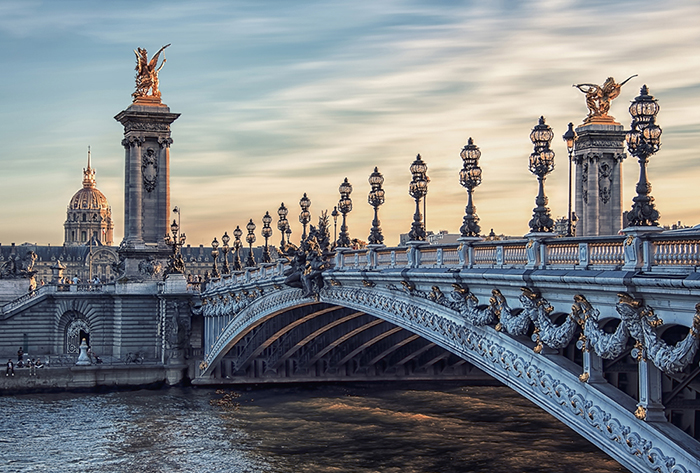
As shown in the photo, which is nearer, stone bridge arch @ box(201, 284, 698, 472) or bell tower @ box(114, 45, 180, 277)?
stone bridge arch @ box(201, 284, 698, 472)

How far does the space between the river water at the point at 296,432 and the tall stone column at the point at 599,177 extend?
39.7 feet

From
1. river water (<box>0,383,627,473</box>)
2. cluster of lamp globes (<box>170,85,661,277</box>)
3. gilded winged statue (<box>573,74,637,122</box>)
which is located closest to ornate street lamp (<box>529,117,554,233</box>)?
cluster of lamp globes (<box>170,85,661,277</box>)

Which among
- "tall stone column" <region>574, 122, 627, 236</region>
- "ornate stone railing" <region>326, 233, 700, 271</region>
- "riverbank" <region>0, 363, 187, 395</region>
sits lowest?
"riverbank" <region>0, 363, 187, 395</region>

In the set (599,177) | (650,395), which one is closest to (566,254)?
(650,395)

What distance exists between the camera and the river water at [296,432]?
40.3 meters

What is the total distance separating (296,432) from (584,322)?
30.8 meters

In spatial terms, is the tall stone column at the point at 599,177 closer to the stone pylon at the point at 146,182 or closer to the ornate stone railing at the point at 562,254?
the stone pylon at the point at 146,182

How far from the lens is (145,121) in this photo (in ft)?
250

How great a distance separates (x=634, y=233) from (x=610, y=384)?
11.5 ft

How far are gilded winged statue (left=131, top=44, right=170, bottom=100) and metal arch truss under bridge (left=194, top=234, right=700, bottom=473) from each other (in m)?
50.2

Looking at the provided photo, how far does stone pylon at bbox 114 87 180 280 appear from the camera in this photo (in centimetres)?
7581

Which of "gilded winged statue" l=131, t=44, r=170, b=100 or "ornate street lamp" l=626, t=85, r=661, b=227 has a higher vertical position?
"gilded winged statue" l=131, t=44, r=170, b=100

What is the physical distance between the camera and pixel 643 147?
56.6 ft

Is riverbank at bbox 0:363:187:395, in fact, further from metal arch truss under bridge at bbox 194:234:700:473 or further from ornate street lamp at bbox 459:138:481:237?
ornate street lamp at bbox 459:138:481:237
